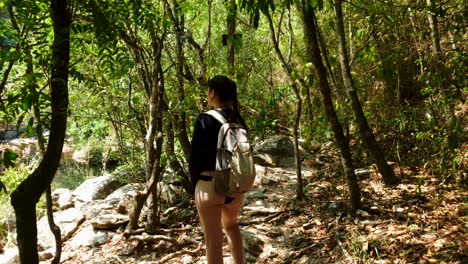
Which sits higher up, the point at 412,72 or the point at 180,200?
the point at 412,72

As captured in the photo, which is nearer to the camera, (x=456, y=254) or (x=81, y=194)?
(x=456, y=254)

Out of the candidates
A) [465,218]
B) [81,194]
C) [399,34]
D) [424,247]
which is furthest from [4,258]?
[399,34]

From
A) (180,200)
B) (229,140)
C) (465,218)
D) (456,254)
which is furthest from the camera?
(180,200)

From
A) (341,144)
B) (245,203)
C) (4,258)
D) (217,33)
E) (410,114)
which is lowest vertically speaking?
(4,258)

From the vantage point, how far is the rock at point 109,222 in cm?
522

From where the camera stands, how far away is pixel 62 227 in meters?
5.56

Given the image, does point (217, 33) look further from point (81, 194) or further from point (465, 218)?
point (465, 218)

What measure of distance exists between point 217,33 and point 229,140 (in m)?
7.65

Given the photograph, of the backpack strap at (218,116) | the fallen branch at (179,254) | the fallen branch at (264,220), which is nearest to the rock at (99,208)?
the fallen branch at (179,254)

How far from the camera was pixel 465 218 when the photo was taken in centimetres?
321

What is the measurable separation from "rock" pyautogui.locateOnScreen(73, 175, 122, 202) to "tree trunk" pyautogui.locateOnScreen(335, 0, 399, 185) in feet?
16.7

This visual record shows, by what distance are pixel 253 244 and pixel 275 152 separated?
406 centimetres

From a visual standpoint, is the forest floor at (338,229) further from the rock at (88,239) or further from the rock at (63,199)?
the rock at (63,199)

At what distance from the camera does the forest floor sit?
10.1 feet
